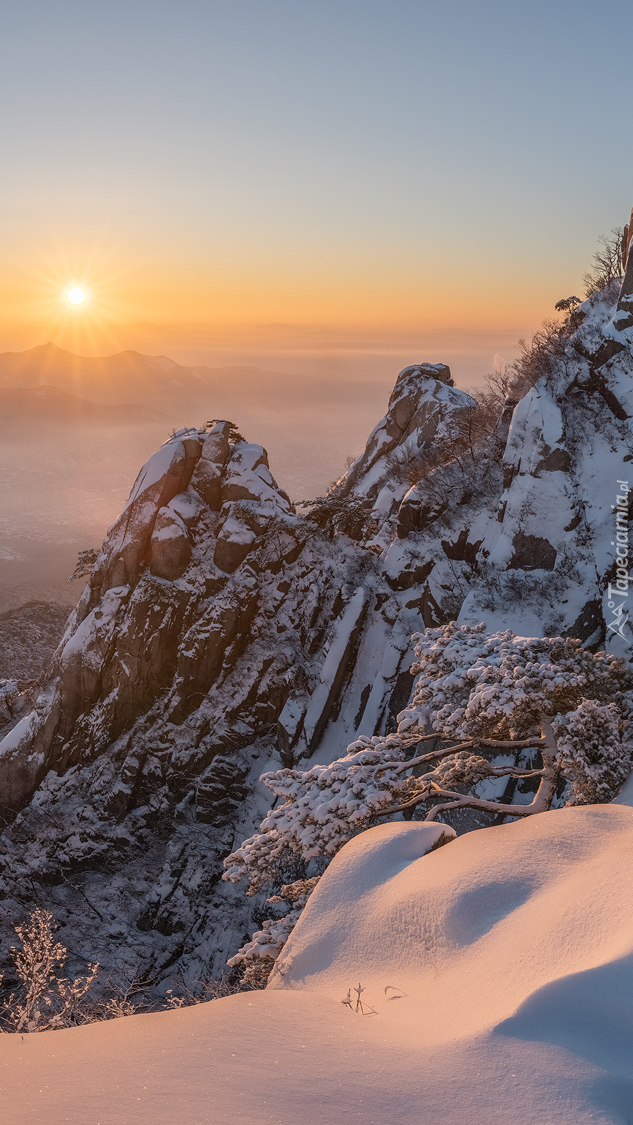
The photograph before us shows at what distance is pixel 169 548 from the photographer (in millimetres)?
32781

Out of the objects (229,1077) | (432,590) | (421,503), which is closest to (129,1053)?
(229,1077)

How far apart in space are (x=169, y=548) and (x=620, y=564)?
22.7 meters

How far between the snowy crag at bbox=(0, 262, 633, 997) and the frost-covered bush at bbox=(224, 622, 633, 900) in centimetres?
887

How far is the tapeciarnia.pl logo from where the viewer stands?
65.1ft

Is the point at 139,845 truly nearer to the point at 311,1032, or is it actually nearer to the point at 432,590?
the point at 432,590

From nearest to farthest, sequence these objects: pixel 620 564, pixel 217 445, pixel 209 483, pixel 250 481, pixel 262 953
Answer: pixel 262 953 → pixel 620 564 → pixel 250 481 → pixel 209 483 → pixel 217 445

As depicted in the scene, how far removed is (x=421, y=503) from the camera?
29.2 metres

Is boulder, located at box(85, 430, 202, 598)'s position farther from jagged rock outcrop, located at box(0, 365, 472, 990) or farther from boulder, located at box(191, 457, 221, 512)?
boulder, located at box(191, 457, 221, 512)

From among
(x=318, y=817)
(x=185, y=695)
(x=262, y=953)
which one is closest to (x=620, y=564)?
(x=318, y=817)

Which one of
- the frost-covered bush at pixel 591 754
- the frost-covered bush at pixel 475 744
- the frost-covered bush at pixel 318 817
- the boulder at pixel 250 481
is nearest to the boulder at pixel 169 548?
the boulder at pixel 250 481

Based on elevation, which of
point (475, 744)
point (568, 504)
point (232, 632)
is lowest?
point (232, 632)

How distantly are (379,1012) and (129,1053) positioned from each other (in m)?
3.00

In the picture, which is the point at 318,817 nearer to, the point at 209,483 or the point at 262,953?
the point at 262,953

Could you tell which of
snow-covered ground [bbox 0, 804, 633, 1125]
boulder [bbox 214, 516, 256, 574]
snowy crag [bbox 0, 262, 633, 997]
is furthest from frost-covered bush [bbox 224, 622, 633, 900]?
boulder [bbox 214, 516, 256, 574]
